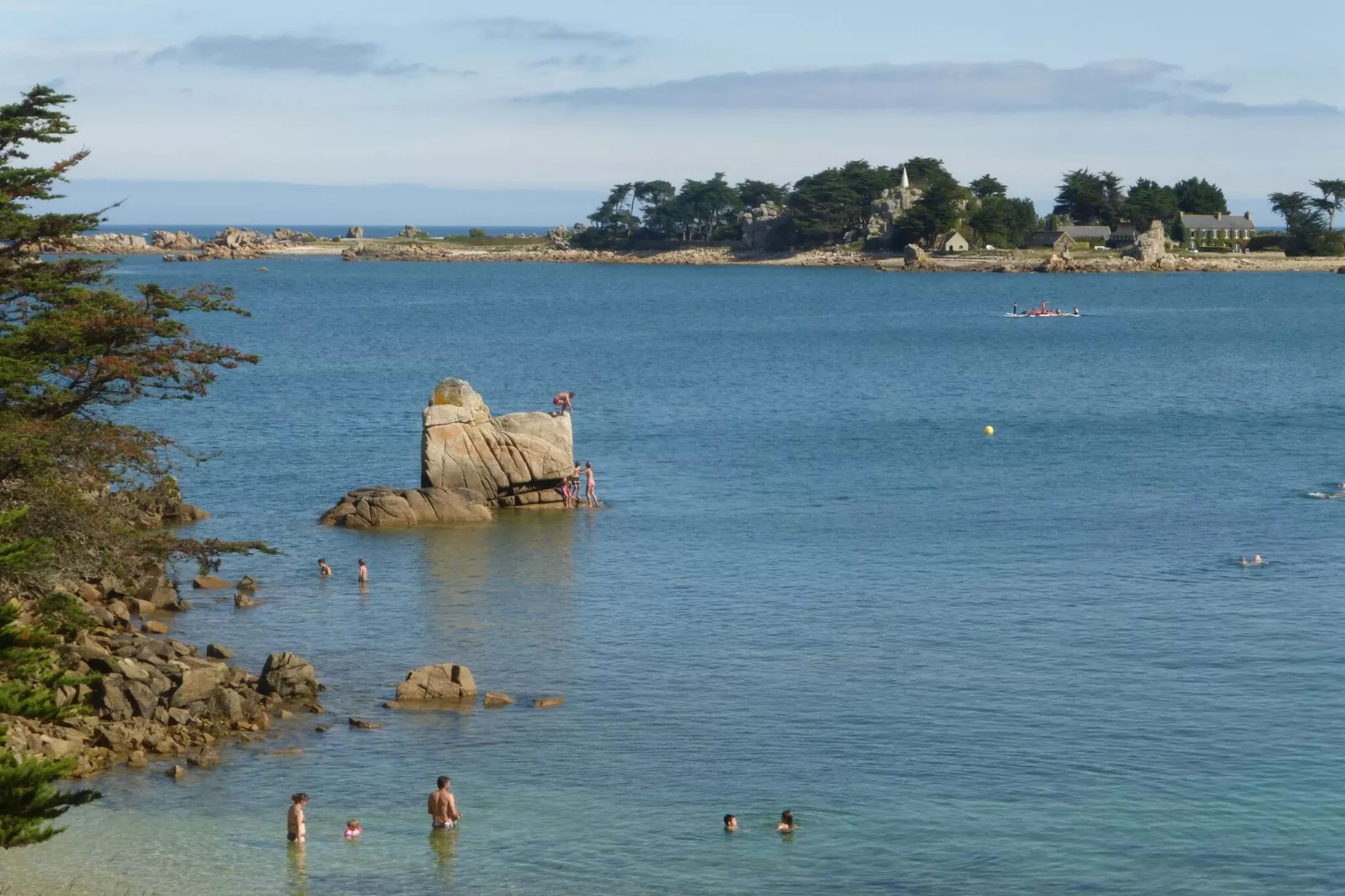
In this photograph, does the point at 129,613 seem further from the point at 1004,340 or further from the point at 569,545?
the point at 1004,340

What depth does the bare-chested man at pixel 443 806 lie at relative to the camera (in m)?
29.1

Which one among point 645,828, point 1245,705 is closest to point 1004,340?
point 1245,705

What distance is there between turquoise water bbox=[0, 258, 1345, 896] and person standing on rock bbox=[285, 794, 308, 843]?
0.43 m

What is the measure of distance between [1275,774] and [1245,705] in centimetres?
422

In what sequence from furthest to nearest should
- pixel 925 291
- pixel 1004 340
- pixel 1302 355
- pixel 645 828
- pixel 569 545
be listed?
pixel 925 291 < pixel 1004 340 < pixel 1302 355 < pixel 569 545 < pixel 645 828

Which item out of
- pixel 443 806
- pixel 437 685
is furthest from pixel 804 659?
pixel 443 806

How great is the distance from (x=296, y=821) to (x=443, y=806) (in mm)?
2602

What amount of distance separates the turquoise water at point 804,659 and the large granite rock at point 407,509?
1223 millimetres

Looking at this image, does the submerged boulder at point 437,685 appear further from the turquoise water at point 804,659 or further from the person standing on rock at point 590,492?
the person standing on rock at point 590,492

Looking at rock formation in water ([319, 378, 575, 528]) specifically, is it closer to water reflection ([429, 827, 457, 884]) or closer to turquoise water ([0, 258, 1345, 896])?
turquoise water ([0, 258, 1345, 896])

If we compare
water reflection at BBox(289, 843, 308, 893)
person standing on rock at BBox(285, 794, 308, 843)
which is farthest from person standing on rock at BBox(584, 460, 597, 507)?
water reflection at BBox(289, 843, 308, 893)

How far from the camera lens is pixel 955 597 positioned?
45.2 meters

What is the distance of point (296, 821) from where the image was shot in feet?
93.1

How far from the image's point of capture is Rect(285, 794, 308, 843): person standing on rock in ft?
93.1
